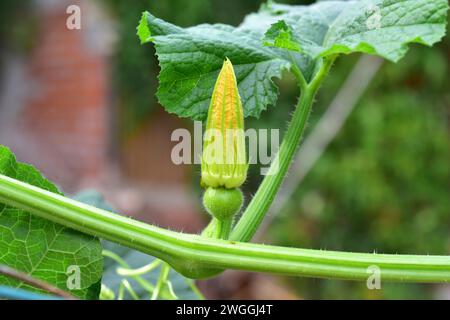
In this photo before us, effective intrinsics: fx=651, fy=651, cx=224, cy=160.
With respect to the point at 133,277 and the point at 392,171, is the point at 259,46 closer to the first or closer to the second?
the point at 133,277

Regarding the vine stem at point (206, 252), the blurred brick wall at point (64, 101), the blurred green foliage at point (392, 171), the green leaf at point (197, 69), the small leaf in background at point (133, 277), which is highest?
the blurred brick wall at point (64, 101)

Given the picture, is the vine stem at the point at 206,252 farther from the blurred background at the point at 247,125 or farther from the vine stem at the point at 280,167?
the blurred background at the point at 247,125

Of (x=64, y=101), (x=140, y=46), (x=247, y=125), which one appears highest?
(x=140, y=46)

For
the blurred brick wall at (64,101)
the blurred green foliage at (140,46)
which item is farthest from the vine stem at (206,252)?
the blurred brick wall at (64,101)

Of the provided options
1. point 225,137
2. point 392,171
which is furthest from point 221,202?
point 392,171

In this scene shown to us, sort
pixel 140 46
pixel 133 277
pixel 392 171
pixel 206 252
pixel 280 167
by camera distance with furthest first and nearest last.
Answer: pixel 140 46, pixel 392 171, pixel 133 277, pixel 280 167, pixel 206 252

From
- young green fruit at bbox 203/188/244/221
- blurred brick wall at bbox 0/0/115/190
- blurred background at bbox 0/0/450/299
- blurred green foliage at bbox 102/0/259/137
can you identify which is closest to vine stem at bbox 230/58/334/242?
young green fruit at bbox 203/188/244/221
